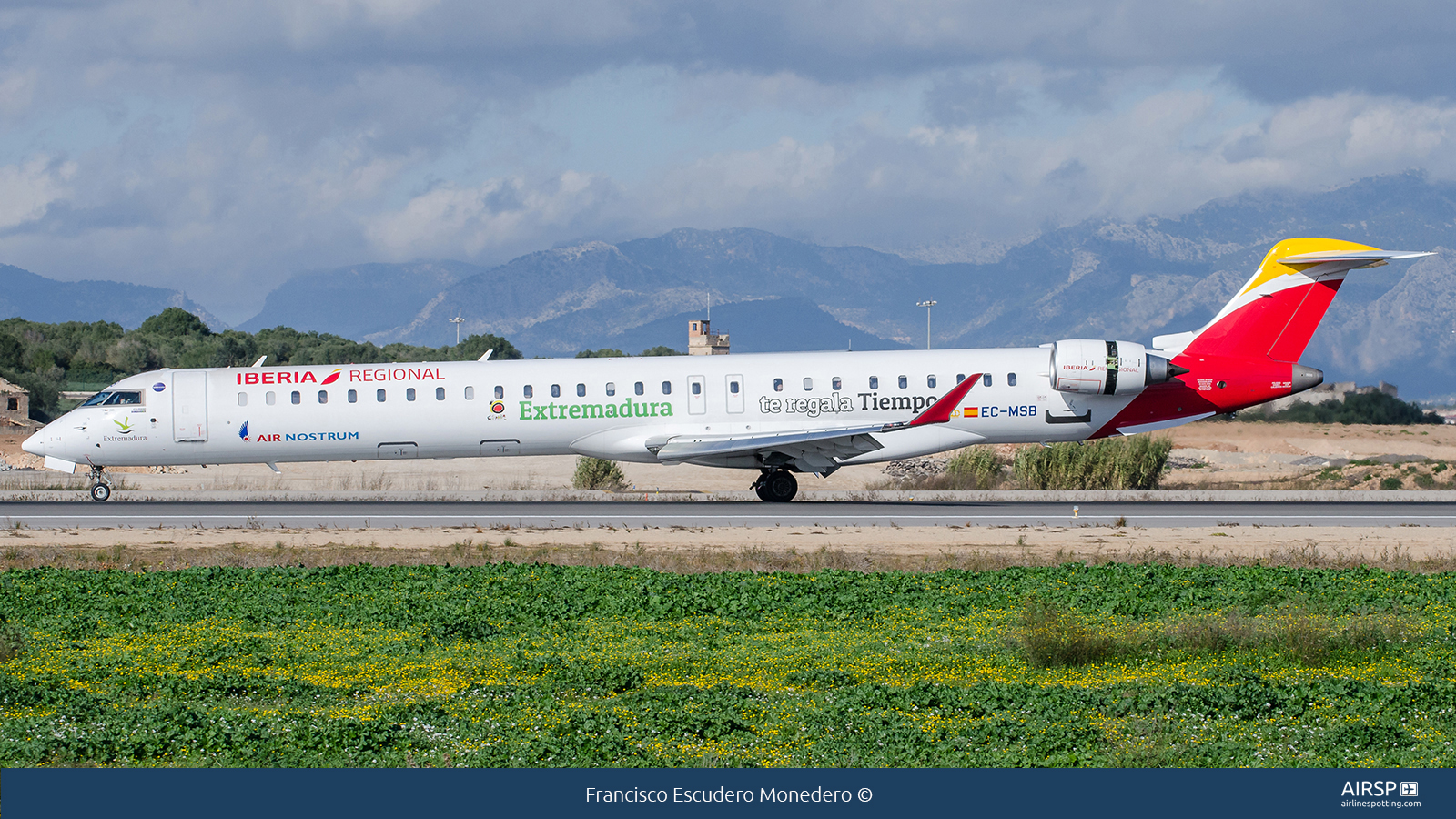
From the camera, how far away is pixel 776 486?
29.1 metres

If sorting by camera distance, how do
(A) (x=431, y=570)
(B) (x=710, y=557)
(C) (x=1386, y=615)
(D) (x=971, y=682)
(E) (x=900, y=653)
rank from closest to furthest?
(D) (x=971, y=682) → (E) (x=900, y=653) → (C) (x=1386, y=615) → (A) (x=431, y=570) → (B) (x=710, y=557)

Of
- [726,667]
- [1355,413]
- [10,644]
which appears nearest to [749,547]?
[726,667]

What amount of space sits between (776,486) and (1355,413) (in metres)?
48.1

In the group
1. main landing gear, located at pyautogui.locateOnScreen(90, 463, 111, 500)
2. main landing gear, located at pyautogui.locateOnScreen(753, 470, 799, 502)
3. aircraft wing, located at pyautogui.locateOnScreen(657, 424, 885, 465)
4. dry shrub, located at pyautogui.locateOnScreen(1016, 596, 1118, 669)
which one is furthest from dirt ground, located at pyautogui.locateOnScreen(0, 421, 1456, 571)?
dry shrub, located at pyautogui.locateOnScreen(1016, 596, 1118, 669)

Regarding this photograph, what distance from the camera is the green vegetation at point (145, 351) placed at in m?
66.8

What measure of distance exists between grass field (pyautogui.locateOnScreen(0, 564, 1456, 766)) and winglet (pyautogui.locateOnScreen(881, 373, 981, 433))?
9.42 m

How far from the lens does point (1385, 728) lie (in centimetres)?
991

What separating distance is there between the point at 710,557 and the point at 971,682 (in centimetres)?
899

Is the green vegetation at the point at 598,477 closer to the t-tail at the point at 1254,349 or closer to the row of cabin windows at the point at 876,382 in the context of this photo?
the row of cabin windows at the point at 876,382

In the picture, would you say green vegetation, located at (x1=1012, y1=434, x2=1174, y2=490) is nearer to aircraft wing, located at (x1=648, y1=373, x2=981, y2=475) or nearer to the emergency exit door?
aircraft wing, located at (x1=648, y1=373, x2=981, y2=475)

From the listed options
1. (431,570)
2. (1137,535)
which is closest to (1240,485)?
(1137,535)

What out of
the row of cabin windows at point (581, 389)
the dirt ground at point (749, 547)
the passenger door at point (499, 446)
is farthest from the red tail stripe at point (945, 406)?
the passenger door at point (499, 446)

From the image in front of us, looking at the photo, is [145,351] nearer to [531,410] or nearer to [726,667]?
[531,410]

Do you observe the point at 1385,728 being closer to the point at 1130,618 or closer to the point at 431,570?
the point at 1130,618
